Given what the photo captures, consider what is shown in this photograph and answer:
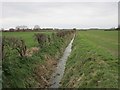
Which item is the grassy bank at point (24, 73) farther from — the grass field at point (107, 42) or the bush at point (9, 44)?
the grass field at point (107, 42)

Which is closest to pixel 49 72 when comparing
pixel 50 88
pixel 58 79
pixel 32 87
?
pixel 58 79

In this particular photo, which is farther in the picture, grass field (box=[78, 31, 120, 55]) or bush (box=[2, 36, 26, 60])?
grass field (box=[78, 31, 120, 55])

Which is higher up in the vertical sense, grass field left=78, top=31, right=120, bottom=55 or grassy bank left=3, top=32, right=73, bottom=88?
grass field left=78, top=31, right=120, bottom=55

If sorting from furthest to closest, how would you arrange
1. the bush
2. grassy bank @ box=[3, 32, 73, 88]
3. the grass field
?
1. the grass field
2. the bush
3. grassy bank @ box=[3, 32, 73, 88]

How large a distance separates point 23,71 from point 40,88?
172 cm

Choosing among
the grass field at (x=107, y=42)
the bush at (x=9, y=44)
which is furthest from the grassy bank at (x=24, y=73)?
the grass field at (x=107, y=42)

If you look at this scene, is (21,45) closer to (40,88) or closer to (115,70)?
(40,88)

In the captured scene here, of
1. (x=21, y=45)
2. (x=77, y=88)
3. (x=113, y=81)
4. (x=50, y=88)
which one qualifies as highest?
(x=21, y=45)

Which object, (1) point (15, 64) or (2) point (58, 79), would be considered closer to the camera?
(1) point (15, 64)

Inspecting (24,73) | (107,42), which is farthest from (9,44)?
(107,42)

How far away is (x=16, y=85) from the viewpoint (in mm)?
8461

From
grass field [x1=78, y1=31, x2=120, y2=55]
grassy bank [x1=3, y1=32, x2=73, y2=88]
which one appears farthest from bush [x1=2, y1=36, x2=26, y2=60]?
grass field [x1=78, y1=31, x2=120, y2=55]

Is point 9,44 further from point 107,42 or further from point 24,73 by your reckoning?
point 107,42

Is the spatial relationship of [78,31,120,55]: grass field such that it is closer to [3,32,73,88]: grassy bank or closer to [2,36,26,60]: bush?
[3,32,73,88]: grassy bank
